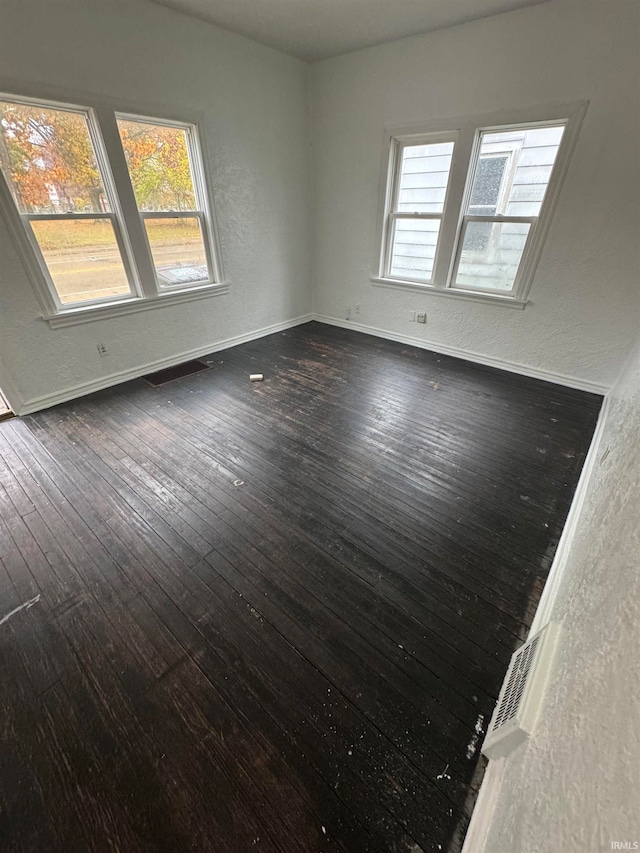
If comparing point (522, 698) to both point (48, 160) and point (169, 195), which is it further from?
point (169, 195)

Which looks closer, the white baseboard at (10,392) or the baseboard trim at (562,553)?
the baseboard trim at (562,553)

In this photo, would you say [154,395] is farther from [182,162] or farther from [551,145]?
[551,145]

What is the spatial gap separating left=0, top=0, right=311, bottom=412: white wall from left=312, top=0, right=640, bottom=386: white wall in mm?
615

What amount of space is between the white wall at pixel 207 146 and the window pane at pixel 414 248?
1.26 m

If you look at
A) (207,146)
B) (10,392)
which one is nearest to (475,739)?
(10,392)

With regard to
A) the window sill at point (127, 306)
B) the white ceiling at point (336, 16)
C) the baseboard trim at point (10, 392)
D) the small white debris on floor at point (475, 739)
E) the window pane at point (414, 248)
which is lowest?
the small white debris on floor at point (475, 739)

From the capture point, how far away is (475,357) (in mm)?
3832

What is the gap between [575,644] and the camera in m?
0.81

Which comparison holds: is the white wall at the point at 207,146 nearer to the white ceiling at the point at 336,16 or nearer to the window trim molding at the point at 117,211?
the window trim molding at the point at 117,211

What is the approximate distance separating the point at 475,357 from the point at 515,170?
1639 mm

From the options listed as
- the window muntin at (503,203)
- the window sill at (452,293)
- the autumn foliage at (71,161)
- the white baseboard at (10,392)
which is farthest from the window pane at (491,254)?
the white baseboard at (10,392)

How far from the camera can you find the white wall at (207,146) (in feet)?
7.86

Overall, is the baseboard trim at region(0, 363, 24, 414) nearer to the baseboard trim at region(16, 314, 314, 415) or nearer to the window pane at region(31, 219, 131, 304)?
the baseboard trim at region(16, 314, 314, 415)

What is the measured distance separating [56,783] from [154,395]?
2570 millimetres
